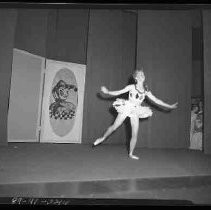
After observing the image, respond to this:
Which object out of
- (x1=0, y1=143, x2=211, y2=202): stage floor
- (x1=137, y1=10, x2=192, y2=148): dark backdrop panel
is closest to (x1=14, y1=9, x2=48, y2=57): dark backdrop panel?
(x1=137, y1=10, x2=192, y2=148): dark backdrop panel

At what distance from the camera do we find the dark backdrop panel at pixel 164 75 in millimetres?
6348

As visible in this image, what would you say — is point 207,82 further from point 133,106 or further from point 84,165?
point 84,165

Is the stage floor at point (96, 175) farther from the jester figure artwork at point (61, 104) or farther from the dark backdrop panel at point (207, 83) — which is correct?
the jester figure artwork at point (61, 104)

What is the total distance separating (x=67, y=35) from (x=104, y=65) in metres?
1.14

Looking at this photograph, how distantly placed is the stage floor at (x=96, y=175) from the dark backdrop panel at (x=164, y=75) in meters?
1.56

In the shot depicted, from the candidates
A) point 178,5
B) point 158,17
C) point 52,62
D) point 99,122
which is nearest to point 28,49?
point 52,62

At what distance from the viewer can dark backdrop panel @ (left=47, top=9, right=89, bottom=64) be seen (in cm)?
638

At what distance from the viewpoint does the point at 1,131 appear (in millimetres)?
5410

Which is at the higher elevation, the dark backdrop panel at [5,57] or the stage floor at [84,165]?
the dark backdrop panel at [5,57]

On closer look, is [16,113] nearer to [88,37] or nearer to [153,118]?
[88,37]

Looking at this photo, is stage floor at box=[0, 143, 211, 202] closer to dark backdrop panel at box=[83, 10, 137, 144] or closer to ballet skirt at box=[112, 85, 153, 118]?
ballet skirt at box=[112, 85, 153, 118]

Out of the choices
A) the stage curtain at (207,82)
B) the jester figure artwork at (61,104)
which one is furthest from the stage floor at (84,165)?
the jester figure artwork at (61,104)

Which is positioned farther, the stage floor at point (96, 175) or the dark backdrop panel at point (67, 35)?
the dark backdrop panel at point (67, 35)

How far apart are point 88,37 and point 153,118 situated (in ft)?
8.17
